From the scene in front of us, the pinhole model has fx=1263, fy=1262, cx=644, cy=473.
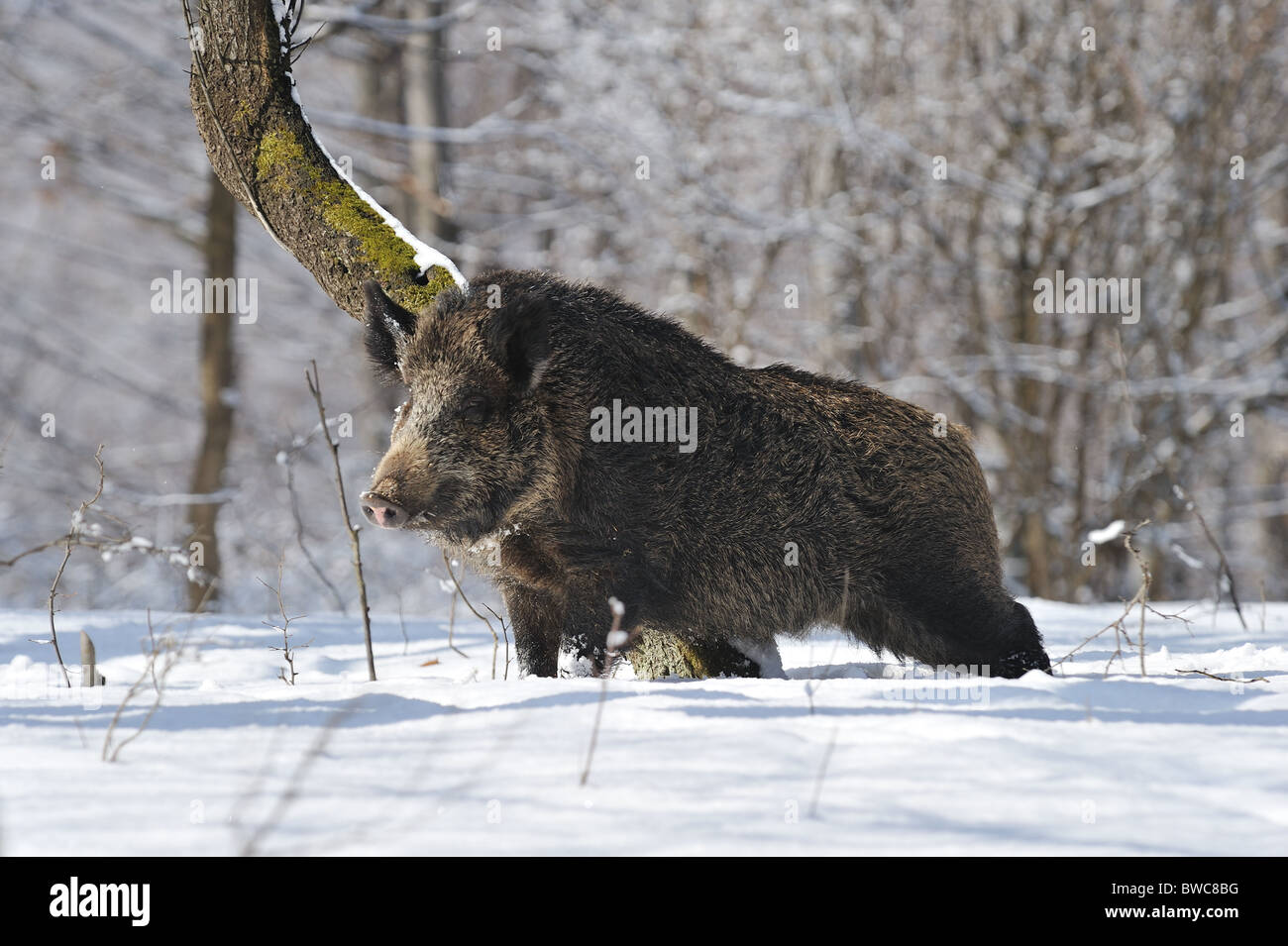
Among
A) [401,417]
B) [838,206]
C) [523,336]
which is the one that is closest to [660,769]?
[523,336]

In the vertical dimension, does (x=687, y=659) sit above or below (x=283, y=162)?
below

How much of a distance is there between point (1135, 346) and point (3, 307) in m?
13.8

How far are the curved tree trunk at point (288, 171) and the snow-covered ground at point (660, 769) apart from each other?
70.1 inches

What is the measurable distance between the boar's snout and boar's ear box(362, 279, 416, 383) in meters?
0.70

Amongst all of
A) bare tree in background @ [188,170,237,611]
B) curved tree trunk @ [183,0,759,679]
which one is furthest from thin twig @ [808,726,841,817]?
bare tree in background @ [188,170,237,611]

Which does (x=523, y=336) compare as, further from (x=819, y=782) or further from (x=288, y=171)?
→ (x=819, y=782)

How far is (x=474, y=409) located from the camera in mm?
4371

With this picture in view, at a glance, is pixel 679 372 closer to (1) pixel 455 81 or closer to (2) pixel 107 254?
(2) pixel 107 254

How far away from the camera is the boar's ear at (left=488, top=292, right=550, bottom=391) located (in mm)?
4262

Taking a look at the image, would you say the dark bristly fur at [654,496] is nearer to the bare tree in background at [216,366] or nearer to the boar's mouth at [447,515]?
the boar's mouth at [447,515]

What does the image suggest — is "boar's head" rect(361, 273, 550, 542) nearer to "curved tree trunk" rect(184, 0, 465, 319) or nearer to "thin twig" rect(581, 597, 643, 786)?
"curved tree trunk" rect(184, 0, 465, 319)

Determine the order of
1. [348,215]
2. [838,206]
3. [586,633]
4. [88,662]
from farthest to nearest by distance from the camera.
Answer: [838,206], [348,215], [586,633], [88,662]

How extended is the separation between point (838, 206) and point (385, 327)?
932 centimetres
